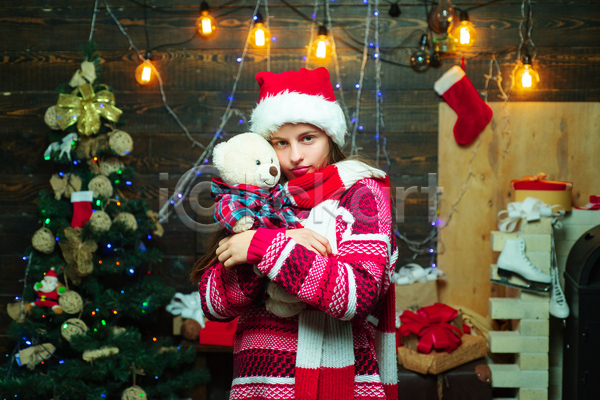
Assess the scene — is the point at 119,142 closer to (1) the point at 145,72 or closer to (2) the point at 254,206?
(1) the point at 145,72

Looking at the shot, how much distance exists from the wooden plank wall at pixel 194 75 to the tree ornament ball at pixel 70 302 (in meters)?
0.56

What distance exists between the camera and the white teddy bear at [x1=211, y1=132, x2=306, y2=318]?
97 centimetres

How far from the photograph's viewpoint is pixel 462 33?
7.73 feet

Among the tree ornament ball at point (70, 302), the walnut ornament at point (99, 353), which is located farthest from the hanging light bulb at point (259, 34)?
the walnut ornament at point (99, 353)

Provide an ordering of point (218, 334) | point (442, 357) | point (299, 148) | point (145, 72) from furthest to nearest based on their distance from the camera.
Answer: point (145, 72) < point (218, 334) < point (442, 357) < point (299, 148)

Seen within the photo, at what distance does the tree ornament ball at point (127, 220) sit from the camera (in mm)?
2115

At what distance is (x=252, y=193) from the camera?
3.31ft

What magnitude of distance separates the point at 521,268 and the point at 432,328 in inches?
17.9

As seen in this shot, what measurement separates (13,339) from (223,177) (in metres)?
1.70

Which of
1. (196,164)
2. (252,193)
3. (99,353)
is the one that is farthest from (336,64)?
(99,353)

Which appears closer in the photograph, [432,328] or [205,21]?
[432,328]

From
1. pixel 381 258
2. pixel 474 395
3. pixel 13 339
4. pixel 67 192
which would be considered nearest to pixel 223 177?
pixel 381 258

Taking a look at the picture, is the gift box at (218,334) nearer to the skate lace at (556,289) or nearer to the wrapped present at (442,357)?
the wrapped present at (442,357)

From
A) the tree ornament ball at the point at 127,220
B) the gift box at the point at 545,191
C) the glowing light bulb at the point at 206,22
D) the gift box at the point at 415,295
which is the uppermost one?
the glowing light bulb at the point at 206,22
